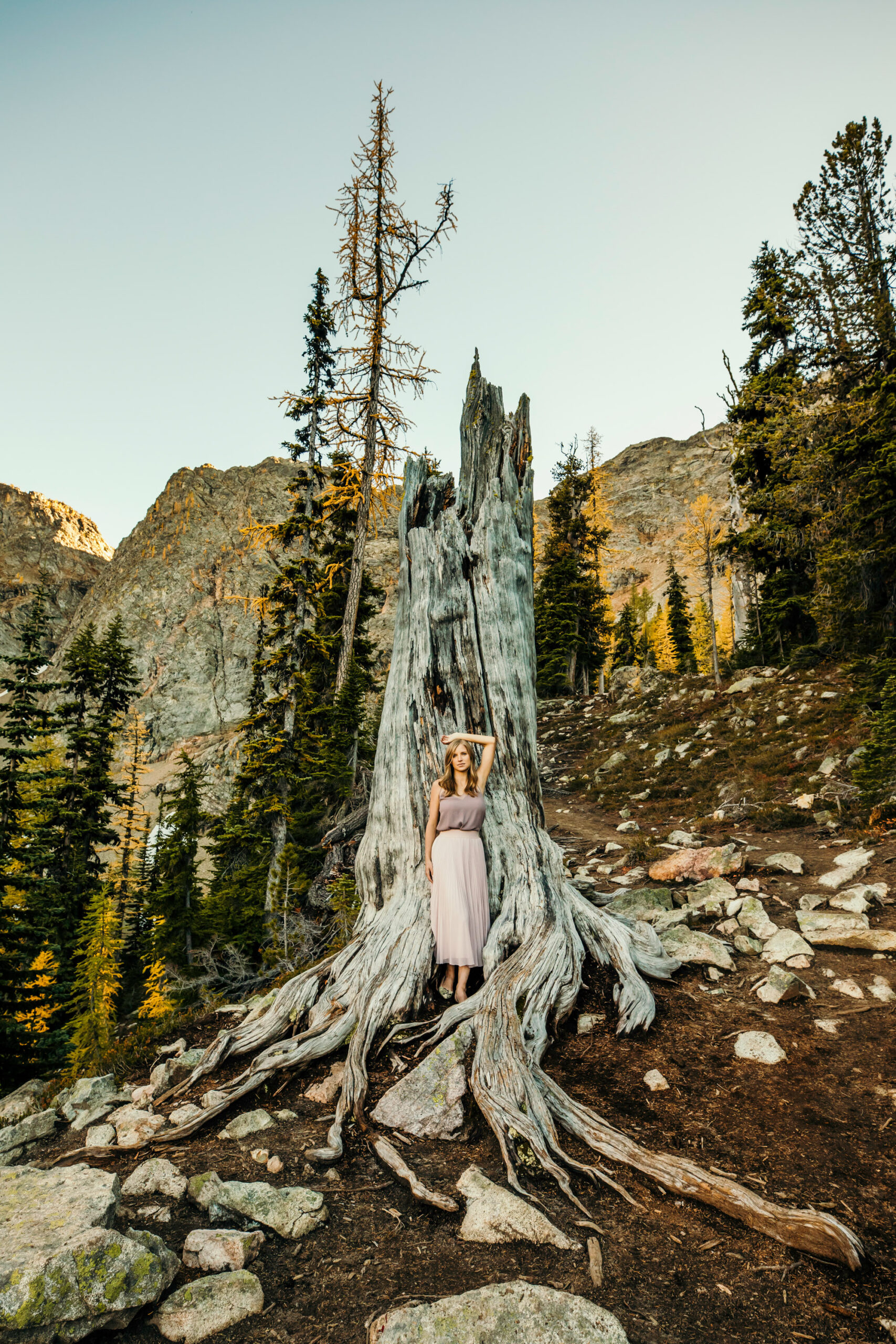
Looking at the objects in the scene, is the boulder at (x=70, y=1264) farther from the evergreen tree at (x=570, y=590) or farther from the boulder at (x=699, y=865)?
the evergreen tree at (x=570, y=590)

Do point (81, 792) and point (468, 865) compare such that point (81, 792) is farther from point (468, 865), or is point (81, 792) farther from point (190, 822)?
point (468, 865)

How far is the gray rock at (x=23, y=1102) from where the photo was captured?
6.10 m

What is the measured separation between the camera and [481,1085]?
147 inches

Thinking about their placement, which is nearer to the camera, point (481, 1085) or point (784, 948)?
point (481, 1085)

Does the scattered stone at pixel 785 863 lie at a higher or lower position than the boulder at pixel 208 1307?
higher

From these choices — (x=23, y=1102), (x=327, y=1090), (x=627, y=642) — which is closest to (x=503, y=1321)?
(x=327, y=1090)

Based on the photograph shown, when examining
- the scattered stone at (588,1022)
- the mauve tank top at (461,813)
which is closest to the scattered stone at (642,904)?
the scattered stone at (588,1022)

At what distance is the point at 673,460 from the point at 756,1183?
13874cm

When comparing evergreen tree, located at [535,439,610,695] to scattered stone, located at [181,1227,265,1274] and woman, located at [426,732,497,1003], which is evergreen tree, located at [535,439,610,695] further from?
scattered stone, located at [181,1227,265,1274]

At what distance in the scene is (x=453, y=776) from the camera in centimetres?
547

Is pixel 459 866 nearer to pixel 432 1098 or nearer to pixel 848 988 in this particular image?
pixel 432 1098

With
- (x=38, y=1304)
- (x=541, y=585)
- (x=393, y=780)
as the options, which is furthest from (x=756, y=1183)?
(x=541, y=585)

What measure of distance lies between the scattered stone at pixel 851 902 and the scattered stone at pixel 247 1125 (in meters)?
5.46

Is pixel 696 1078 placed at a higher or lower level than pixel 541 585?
lower
